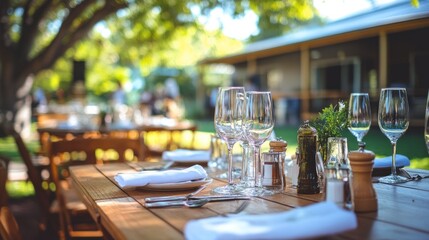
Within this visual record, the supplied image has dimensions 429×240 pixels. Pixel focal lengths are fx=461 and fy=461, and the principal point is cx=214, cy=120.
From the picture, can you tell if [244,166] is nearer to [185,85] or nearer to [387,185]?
[387,185]

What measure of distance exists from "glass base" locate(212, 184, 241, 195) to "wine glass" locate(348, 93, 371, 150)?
0.58 m

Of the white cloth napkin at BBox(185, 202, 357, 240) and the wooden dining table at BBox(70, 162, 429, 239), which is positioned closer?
the white cloth napkin at BBox(185, 202, 357, 240)

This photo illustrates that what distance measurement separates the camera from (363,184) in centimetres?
133

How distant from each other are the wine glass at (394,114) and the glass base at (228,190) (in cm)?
62

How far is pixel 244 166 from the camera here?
70.7 inches

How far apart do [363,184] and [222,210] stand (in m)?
0.41

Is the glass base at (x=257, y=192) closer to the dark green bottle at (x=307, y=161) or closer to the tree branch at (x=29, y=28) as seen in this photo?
the dark green bottle at (x=307, y=161)

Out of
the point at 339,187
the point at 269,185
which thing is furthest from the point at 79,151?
the point at 339,187

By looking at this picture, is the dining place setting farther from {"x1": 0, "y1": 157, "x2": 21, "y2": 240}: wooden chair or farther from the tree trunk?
the tree trunk

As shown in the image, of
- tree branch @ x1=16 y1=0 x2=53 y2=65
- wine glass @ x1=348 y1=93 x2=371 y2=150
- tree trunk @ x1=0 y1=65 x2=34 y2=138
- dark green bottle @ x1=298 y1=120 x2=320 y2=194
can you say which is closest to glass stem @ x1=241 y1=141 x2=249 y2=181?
dark green bottle @ x1=298 y1=120 x2=320 y2=194

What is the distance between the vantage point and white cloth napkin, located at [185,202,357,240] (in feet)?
3.01

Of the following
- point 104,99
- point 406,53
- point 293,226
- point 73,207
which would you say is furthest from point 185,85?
point 293,226

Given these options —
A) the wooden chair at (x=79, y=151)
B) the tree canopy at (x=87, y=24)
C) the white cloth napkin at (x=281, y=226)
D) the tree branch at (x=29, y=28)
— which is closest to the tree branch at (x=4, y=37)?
the tree canopy at (x=87, y=24)

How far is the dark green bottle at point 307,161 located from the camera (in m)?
1.62
